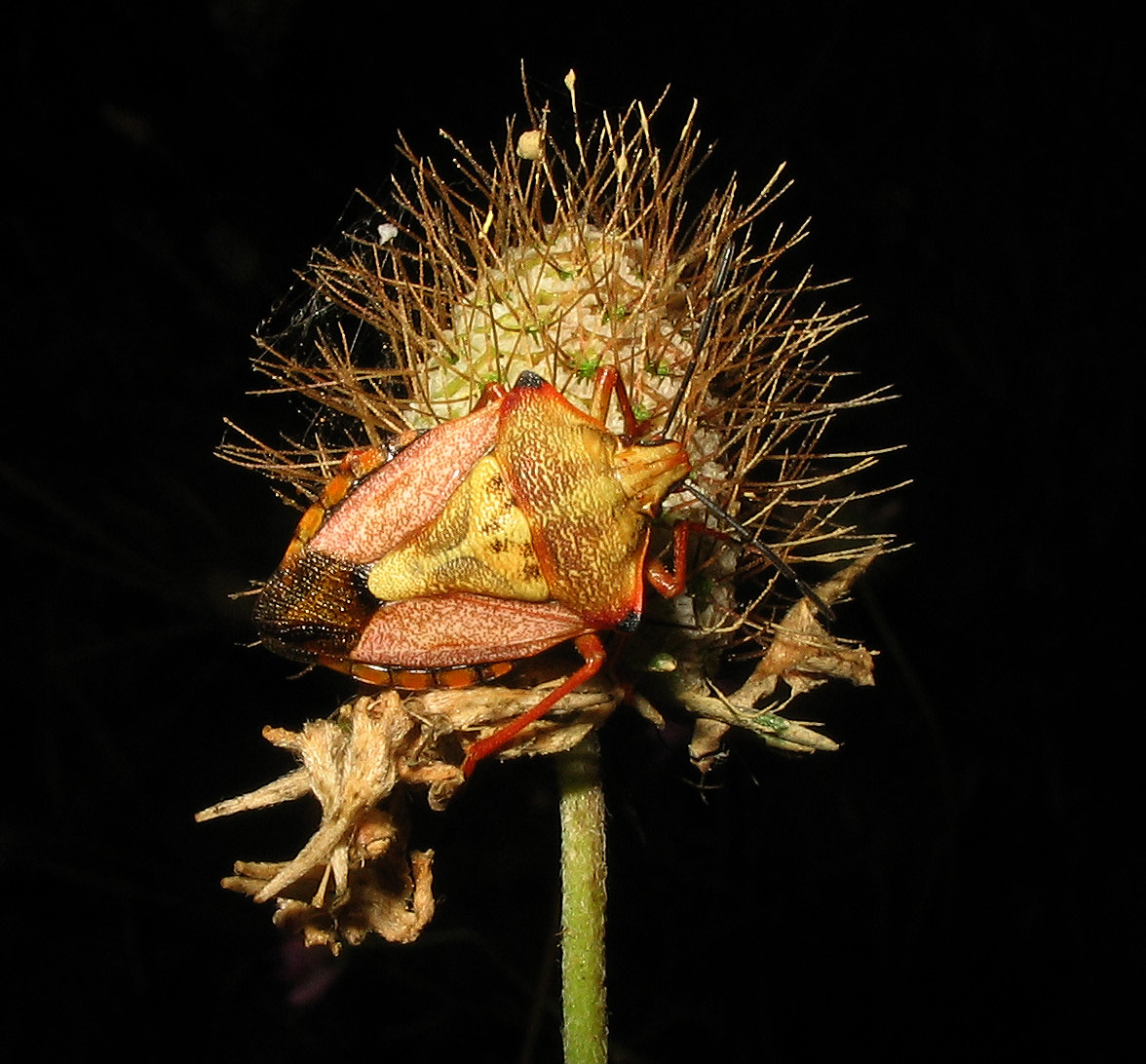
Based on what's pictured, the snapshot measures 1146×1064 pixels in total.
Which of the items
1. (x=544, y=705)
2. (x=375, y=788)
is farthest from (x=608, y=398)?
(x=375, y=788)

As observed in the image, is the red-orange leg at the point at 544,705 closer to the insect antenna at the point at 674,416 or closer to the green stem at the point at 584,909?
the green stem at the point at 584,909

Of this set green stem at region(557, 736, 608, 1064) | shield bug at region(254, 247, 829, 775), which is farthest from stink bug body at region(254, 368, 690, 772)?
green stem at region(557, 736, 608, 1064)

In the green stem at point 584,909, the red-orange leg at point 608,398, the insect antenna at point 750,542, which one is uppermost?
the red-orange leg at point 608,398

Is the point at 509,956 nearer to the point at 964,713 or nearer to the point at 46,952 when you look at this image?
the point at 46,952

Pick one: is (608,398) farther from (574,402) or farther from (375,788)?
(375,788)

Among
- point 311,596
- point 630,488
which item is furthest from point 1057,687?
point 311,596

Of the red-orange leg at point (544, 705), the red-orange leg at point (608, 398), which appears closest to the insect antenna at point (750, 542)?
the red-orange leg at point (608, 398)
